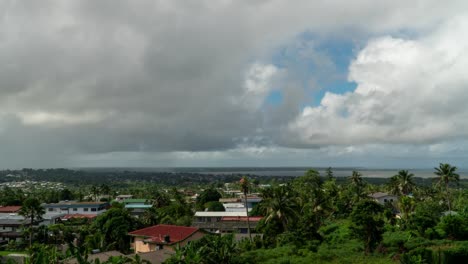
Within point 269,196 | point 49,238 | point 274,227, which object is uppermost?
point 269,196

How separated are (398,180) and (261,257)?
53459mm

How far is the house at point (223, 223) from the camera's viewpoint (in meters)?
72.6

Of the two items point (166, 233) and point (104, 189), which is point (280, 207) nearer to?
point (166, 233)

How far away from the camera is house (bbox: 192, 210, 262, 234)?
72.6 metres

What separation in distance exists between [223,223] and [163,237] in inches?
1070

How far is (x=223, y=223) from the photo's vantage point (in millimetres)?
75312

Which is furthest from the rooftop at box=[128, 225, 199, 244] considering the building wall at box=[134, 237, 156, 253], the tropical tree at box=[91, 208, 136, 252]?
the tropical tree at box=[91, 208, 136, 252]

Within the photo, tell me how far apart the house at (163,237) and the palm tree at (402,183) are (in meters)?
47.1

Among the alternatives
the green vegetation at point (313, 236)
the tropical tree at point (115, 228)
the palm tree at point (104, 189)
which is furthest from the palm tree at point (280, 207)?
the palm tree at point (104, 189)

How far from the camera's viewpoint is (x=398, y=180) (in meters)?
77.1

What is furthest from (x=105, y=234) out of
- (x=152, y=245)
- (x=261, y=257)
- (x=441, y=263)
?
(x=441, y=263)

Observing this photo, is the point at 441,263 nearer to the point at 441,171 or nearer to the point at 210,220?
the point at 441,171

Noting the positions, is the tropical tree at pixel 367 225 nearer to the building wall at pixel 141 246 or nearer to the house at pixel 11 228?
the building wall at pixel 141 246

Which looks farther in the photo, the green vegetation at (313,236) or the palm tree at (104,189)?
the palm tree at (104,189)
